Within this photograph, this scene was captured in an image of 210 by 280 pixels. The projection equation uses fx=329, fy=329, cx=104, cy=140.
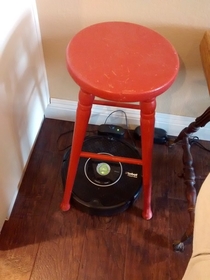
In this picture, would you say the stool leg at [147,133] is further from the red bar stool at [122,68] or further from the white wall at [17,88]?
the white wall at [17,88]

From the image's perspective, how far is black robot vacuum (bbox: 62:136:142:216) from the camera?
3.99 feet

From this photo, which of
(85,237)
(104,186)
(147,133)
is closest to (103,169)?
(104,186)

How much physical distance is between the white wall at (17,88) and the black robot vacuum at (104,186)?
0.20 metres

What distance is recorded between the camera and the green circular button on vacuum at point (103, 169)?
126 centimetres

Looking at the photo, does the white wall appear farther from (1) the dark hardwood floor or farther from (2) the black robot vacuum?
(2) the black robot vacuum

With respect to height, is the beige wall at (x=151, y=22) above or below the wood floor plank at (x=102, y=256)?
above

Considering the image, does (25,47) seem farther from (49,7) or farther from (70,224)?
(70,224)

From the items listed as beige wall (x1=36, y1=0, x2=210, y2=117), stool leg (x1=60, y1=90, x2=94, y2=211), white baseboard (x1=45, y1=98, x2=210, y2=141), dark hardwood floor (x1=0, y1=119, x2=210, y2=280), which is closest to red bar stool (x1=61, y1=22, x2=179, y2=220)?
stool leg (x1=60, y1=90, x2=94, y2=211)

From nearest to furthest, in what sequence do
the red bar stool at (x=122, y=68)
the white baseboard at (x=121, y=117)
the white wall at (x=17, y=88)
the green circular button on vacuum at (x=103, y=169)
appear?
the red bar stool at (x=122, y=68) < the white wall at (x=17, y=88) < the green circular button on vacuum at (x=103, y=169) < the white baseboard at (x=121, y=117)

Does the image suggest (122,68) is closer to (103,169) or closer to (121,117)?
(103,169)

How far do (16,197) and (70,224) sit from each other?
0.79 feet

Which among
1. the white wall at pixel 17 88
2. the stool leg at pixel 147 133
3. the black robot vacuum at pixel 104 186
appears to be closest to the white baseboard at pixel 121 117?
the white wall at pixel 17 88

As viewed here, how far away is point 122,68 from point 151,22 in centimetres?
35

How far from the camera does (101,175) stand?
1255 mm
